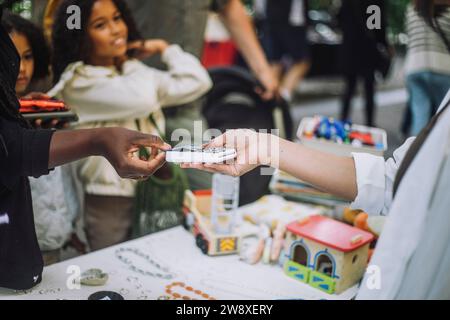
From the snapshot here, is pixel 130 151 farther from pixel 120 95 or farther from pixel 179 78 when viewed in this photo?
pixel 179 78

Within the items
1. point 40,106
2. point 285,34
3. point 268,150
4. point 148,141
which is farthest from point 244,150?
point 285,34

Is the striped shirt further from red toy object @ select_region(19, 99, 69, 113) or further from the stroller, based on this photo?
red toy object @ select_region(19, 99, 69, 113)

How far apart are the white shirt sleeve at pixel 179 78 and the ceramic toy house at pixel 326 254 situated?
2.05 ft

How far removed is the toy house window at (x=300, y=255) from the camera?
131cm

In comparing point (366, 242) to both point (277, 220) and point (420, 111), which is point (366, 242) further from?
point (420, 111)

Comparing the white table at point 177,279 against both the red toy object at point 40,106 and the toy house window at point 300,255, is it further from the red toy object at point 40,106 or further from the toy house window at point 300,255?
the red toy object at point 40,106

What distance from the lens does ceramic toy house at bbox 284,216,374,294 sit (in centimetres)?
123

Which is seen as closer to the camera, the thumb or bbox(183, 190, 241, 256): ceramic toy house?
the thumb

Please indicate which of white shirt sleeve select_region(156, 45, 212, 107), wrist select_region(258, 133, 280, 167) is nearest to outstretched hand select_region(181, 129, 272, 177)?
wrist select_region(258, 133, 280, 167)

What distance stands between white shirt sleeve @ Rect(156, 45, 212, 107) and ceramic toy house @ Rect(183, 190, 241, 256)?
0.34m

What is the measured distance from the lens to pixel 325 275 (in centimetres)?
125
